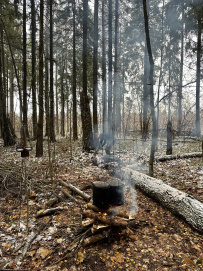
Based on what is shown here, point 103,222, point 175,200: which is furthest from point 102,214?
point 175,200

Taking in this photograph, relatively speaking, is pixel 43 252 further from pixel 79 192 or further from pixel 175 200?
pixel 175 200

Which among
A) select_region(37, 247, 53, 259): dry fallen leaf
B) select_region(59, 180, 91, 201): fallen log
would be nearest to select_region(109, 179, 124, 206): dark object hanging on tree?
select_region(59, 180, 91, 201): fallen log

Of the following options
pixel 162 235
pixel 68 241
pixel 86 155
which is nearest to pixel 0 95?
pixel 86 155

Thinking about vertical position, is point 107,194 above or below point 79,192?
above

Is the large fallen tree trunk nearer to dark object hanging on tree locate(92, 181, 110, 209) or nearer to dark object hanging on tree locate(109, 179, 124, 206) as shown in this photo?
dark object hanging on tree locate(109, 179, 124, 206)

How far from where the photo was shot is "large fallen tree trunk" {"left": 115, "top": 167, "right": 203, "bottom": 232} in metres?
2.79

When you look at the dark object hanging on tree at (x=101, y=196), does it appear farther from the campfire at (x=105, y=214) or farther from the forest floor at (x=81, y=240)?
the forest floor at (x=81, y=240)

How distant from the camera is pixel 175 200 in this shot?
328 cm

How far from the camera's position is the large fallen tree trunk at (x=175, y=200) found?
9.16 ft

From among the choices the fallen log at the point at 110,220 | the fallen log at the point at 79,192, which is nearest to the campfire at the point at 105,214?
the fallen log at the point at 110,220

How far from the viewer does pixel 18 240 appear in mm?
2428

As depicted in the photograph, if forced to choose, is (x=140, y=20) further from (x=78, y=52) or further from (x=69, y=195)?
(x=69, y=195)

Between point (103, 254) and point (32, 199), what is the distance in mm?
2238

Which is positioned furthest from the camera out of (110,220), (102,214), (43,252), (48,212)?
(48,212)
